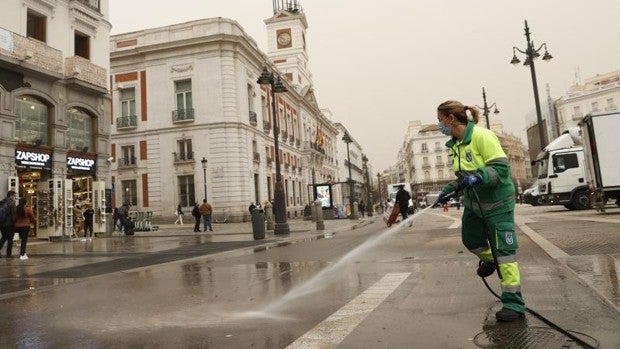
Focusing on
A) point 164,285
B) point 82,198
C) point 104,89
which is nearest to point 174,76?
point 104,89

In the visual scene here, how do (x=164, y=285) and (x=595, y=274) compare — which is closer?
(x=595, y=274)

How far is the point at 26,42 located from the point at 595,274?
19808mm

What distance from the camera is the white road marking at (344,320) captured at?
3303 millimetres

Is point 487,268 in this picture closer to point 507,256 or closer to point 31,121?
point 507,256

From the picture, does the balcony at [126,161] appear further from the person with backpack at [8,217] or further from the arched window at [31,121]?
the person with backpack at [8,217]

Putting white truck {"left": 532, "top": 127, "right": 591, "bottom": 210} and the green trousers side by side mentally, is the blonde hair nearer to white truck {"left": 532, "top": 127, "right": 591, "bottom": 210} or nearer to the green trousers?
the green trousers

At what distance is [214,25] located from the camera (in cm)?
3528

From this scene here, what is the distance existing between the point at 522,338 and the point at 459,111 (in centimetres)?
185

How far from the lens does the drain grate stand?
2.96 meters

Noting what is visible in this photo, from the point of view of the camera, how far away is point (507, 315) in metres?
3.51

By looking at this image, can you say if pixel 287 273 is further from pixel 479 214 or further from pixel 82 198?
pixel 82 198

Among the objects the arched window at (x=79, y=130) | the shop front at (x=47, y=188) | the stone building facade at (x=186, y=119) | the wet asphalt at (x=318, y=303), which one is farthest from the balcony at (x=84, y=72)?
the wet asphalt at (x=318, y=303)

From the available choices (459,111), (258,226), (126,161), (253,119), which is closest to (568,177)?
(258,226)

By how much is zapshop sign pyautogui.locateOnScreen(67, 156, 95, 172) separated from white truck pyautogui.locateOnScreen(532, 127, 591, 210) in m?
20.8
